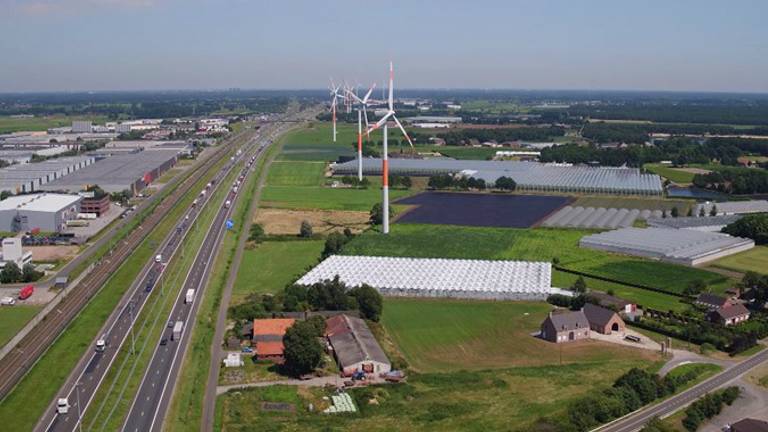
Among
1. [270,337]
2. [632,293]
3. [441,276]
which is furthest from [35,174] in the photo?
[632,293]

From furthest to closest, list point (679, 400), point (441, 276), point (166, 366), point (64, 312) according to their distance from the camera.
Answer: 1. point (441, 276)
2. point (64, 312)
3. point (166, 366)
4. point (679, 400)

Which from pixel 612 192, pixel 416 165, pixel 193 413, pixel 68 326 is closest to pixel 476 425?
pixel 193 413

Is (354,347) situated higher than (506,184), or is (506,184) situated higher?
(506,184)

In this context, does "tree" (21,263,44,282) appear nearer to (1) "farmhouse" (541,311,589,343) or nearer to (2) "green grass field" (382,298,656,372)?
(2) "green grass field" (382,298,656,372)

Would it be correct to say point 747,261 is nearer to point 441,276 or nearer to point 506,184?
point 441,276

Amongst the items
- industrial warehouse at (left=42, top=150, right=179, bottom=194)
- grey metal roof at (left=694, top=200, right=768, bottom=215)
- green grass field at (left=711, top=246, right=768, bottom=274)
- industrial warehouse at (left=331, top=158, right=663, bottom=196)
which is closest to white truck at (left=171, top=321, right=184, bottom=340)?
green grass field at (left=711, top=246, right=768, bottom=274)

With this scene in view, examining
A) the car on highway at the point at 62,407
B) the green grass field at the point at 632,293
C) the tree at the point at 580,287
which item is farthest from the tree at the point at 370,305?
the car on highway at the point at 62,407

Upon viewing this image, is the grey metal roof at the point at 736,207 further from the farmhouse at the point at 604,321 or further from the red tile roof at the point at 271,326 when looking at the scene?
the red tile roof at the point at 271,326
